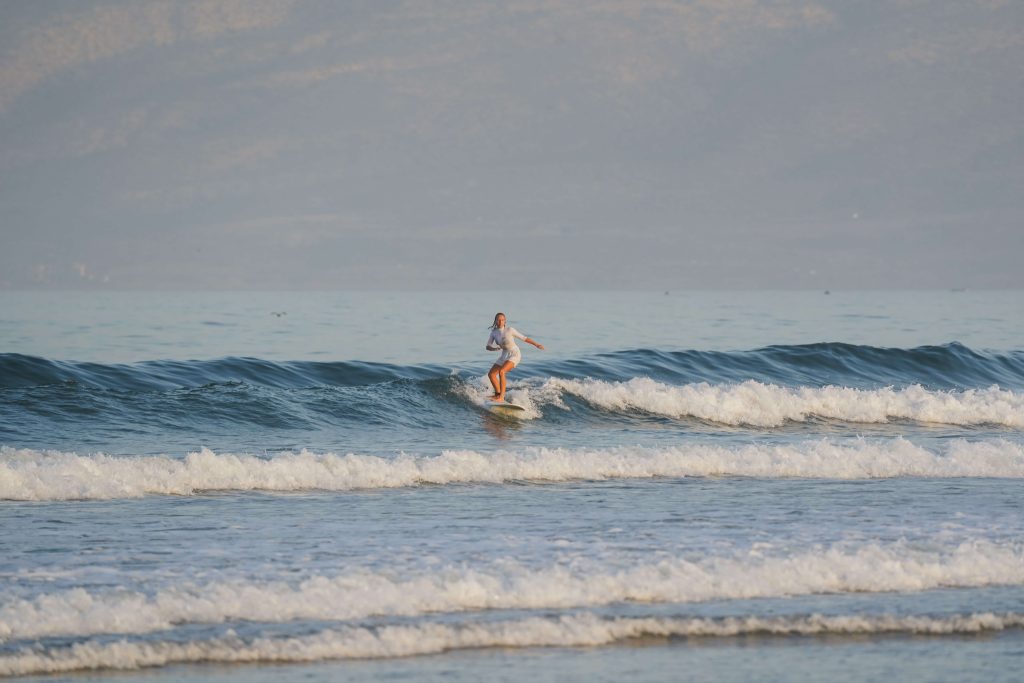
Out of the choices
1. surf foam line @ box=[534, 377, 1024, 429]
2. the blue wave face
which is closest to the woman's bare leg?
the blue wave face

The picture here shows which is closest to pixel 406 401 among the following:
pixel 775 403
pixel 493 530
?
pixel 775 403

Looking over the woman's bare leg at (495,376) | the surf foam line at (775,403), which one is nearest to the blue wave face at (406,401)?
the surf foam line at (775,403)

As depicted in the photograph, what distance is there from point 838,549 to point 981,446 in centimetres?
928

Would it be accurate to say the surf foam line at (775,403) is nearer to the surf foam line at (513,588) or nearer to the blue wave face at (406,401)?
the blue wave face at (406,401)

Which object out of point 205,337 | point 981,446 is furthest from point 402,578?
point 205,337

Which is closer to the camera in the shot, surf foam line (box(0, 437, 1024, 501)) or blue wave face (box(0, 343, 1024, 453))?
surf foam line (box(0, 437, 1024, 501))

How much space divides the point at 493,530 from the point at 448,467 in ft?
13.7

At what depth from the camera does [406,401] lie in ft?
84.0

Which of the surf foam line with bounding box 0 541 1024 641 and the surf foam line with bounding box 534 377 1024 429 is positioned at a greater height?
the surf foam line with bounding box 534 377 1024 429

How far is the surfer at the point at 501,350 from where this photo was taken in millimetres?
24812

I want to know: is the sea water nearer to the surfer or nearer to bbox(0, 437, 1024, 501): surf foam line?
bbox(0, 437, 1024, 501): surf foam line

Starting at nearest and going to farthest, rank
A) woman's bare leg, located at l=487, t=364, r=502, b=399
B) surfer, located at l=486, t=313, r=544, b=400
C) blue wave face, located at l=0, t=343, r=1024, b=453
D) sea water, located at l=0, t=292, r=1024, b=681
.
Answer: sea water, located at l=0, t=292, r=1024, b=681, blue wave face, located at l=0, t=343, r=1024, b=453, surfer, located at l=486, t=313, r=544, b=400, woman's bare leg, located at l=487, t=364, r=502, b=399

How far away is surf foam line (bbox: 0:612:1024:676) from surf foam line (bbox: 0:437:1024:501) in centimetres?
652

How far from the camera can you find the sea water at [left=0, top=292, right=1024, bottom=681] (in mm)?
8891
